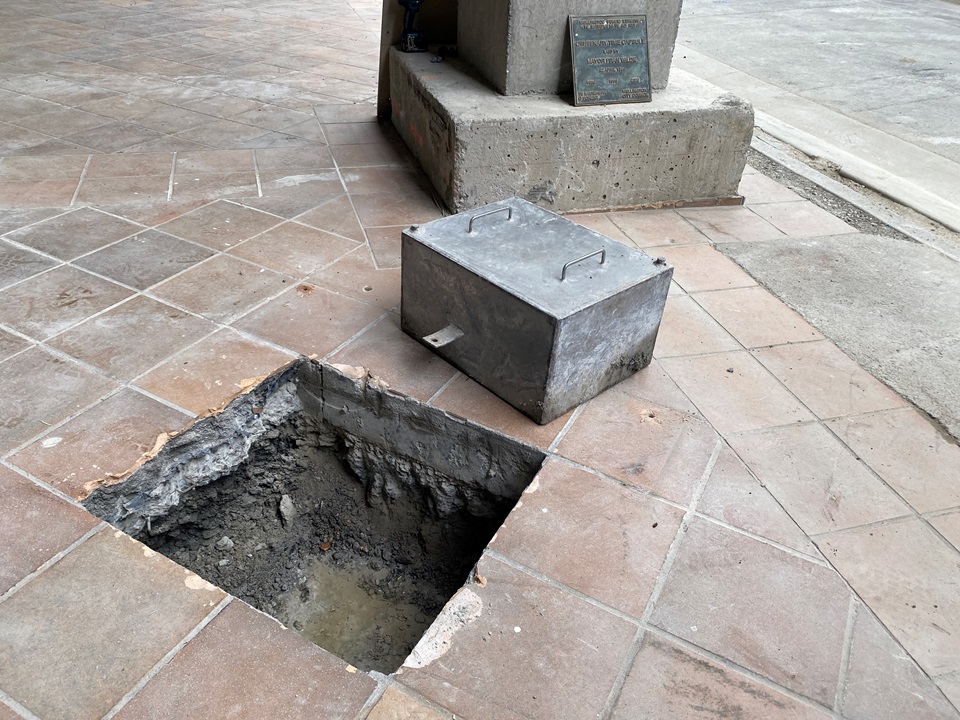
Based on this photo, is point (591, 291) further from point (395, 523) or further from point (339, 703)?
point (339, 703)

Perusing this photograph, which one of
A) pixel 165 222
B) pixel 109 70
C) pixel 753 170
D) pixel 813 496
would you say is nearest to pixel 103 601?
pixel 813 496

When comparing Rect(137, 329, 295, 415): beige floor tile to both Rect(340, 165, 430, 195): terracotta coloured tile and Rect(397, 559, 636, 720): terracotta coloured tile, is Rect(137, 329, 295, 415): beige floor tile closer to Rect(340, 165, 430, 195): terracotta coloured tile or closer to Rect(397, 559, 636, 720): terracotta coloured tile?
Rect(397, 559, 636, 720): terracotta coloured tile

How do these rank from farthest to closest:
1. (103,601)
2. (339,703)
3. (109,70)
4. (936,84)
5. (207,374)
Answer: (936,84)
(109,70)
(207,374)
(103,601)
(339,703)

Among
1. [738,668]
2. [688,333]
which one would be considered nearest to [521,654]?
[738,668]

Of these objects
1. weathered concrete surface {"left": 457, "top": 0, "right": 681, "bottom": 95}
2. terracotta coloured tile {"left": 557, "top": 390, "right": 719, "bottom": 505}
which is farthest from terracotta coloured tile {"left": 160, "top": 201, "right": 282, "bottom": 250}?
terracotta coloured tile {"left": 557, "top": 390, "right": 719, "bottom": 505}

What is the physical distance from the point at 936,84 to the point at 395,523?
8.56 meters

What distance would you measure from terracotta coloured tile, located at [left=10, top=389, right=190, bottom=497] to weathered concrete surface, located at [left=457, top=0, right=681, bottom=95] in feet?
8.85

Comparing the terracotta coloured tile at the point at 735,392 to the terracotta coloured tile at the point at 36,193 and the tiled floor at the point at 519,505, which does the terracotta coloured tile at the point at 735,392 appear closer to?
the tiled floor at the point at 519,505

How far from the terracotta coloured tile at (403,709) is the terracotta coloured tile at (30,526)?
3.34 feet

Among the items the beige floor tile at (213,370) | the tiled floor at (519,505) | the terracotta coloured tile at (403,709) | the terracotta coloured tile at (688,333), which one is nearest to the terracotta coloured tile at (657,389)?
the tiled floor at (519,505)

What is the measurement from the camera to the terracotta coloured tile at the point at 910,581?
6.25 ft

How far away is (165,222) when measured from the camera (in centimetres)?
377

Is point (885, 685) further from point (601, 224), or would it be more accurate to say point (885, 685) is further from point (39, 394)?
point (601, 224)

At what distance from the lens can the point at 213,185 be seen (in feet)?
13.9
